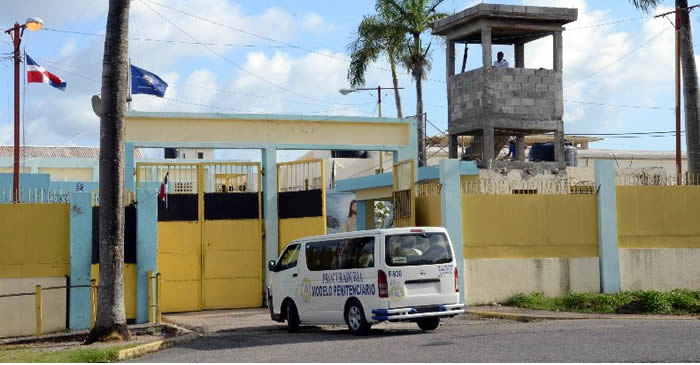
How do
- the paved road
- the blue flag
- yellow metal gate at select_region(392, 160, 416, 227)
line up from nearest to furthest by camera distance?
the paved road < yellow metal gate at select_region(392, 160, 416, 227) < the blue flag

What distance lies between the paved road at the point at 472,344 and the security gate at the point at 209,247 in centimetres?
594

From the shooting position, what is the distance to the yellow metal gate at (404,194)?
74.3 ft

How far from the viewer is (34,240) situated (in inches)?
791

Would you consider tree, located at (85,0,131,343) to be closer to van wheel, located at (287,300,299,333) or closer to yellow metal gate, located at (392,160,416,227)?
van wheel, located at (287,300,299,333)

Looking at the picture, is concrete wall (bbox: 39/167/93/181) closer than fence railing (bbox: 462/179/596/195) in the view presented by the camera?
No

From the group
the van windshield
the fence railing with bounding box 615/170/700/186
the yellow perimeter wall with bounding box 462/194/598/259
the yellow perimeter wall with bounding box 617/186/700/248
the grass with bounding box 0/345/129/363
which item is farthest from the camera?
the fence railing with bounding box 615/170/700/186

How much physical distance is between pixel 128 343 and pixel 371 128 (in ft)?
36.3

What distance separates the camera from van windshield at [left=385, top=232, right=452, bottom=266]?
52.6 ft

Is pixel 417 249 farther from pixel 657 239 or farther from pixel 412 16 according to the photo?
pixel 412 16

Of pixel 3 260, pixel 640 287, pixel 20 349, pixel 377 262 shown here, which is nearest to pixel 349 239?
pixel 377 262

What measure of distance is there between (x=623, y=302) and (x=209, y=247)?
10.2m

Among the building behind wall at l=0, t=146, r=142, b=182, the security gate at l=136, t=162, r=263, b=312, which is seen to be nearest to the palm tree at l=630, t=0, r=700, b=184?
the security gate at l=136, t=162, r=263, b=312

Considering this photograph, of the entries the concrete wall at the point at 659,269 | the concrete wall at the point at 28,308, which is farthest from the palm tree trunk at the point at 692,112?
the concrete wall at the point at 28,308

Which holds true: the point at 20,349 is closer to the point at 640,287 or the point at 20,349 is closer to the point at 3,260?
the point at 3,260
